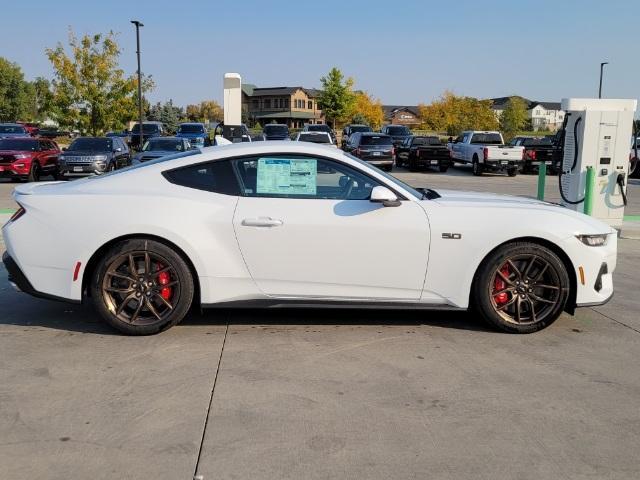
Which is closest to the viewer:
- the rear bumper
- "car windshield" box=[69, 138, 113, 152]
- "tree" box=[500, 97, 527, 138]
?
the rear bumper

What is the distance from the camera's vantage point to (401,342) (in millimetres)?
4922

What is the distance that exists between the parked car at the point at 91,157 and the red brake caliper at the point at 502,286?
49.1 ft

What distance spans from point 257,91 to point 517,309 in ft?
320

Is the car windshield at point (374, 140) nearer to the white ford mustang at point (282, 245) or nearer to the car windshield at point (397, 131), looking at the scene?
the car windshield at point (397, 131)

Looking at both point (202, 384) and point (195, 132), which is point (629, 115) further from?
point (195, 132)

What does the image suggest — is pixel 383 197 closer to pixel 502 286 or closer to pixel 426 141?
pixel 502 286

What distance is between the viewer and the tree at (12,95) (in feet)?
291

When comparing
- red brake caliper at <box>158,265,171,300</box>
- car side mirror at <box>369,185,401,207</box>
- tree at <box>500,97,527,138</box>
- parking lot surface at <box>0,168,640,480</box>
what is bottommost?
parking lot surface at <box>0,168,640,480</box>

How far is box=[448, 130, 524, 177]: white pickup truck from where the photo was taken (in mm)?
24312

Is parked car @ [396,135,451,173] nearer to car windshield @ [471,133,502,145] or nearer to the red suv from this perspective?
car windshield @ [471,133,502,145]

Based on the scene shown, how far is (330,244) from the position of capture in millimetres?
4891

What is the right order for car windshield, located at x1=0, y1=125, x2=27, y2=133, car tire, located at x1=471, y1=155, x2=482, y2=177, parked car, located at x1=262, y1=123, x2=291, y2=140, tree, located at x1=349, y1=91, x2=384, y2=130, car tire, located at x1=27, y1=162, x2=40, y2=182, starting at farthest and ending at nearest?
tree, located at x1=349, y1=91, x2=384, y2=130 → parked car, located at x1=262, y1=123, x2=291, y2=140 → car windshield, located at x1=0, y1=125, x2=27, y2=133 → car tire, located at x1=471, y1=155, x2=482, y2=177 → car tire, located at x1=27, y1=162, x2=40, y2=182

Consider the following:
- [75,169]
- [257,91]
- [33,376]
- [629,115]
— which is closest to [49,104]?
[75,169]

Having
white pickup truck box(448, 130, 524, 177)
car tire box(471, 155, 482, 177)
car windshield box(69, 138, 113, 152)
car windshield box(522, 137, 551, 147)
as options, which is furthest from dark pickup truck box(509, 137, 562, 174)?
car windshield box(69, 138, 113, 152)
